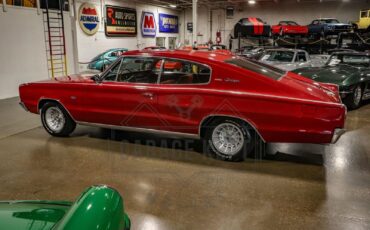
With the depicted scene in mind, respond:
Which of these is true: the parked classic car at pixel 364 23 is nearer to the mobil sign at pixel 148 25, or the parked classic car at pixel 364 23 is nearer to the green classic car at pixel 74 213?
the mobil sign at pixel 148 25

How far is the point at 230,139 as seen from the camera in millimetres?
4500

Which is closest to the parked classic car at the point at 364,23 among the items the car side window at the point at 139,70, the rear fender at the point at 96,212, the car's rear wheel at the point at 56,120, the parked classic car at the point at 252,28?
the parked classic car at the point at 252,28

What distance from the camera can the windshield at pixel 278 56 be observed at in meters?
10.7

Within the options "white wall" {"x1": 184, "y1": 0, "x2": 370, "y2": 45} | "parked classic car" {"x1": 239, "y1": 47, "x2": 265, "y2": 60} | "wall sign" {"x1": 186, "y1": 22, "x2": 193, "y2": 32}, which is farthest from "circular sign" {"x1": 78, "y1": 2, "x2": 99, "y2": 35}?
"white wall" {"x1": 184, "y1": 0, "x2": 370, "y2": 45}

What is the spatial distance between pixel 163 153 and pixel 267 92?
1795 millimetres

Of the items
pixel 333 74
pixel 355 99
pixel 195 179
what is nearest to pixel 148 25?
pixel 333 74

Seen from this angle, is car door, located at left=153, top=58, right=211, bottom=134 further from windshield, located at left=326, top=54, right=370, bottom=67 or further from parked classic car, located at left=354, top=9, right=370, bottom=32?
parked classic car, located at left=354, top=9, right=370, bottom=32

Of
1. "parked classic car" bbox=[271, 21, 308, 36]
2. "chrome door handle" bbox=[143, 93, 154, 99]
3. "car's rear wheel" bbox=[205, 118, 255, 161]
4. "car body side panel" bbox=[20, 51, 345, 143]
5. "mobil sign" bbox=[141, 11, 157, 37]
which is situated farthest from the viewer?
"mobil sign" bbox=[141, 11, 157, 37]

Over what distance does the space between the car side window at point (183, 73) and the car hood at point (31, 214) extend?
9.87 feet

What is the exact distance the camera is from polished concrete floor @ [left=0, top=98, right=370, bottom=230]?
3146mm

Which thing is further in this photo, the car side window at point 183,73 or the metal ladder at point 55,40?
the metal ladder at point 55,40

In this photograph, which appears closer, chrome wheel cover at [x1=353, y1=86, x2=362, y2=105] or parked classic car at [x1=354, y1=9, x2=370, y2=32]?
chrome wheel cover at [x1=353, y1=86, x2=362, y2=105]

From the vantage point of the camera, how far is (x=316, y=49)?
1739cm

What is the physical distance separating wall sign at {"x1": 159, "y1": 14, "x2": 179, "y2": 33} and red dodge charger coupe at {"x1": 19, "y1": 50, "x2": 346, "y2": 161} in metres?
17.6
